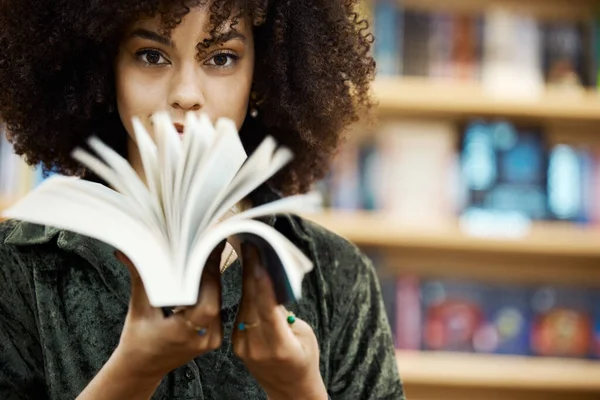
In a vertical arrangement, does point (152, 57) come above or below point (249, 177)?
above

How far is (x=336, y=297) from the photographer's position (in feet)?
3.65

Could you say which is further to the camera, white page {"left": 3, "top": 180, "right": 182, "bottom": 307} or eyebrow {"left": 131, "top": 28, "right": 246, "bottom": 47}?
eyebrow {"left": 131, "top": 28, "right": 246, "bottom": 47}

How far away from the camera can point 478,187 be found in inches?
83.6

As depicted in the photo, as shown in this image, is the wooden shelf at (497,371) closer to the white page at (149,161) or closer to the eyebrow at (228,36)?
the eyebrow at (228,36)

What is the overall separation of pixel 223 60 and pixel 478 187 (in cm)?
126

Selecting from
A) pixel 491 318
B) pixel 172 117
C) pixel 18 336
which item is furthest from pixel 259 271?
pixel 491 318

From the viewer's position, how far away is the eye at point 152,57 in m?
0.98

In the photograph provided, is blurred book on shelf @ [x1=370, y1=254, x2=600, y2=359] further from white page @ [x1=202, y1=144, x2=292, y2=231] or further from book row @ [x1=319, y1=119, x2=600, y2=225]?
white page @ [x1=202, y1=144, x2=292, y2=231]

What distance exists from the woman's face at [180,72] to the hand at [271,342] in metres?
0.33

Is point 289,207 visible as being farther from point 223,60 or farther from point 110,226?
point 223,60

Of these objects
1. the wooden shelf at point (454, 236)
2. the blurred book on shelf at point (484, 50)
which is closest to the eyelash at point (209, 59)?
the wooden shelf at point (454, 236)

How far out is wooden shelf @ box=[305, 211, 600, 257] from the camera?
207 centimetres

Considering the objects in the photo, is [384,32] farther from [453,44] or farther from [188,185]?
[188,185]

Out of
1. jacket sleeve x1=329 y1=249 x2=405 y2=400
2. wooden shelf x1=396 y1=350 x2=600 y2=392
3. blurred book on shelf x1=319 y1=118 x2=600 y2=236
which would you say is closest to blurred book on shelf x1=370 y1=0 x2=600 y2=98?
blurred book on shelf x1=319 y1=118 x2=600 y2=236
